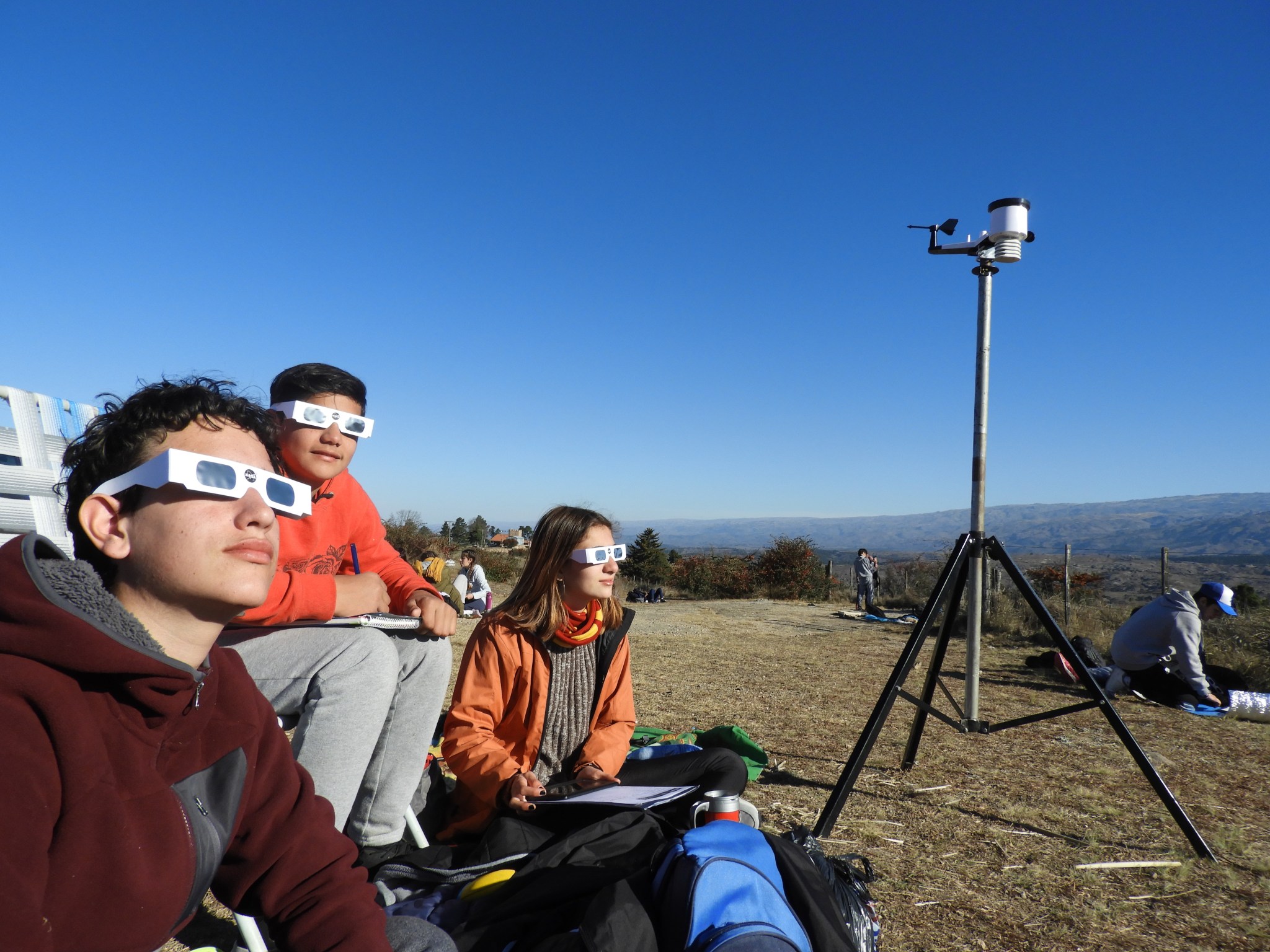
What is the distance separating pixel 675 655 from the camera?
30.9ft

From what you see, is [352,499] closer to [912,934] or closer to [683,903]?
[683,903]

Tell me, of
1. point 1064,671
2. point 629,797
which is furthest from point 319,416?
point 1064,671

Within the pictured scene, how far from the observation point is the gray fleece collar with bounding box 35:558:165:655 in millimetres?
1100

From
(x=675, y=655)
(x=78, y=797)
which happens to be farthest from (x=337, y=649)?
(x=675, y=655)

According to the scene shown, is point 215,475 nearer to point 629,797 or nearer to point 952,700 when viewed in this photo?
point 629,797

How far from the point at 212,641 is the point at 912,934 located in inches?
104

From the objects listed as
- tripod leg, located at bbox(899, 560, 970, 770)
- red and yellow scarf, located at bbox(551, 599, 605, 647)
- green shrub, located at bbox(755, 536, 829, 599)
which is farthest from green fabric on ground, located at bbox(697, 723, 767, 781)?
green shrub, located at bbox(755, 536, 829, 599)

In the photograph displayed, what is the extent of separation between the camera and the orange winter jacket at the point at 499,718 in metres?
2.79

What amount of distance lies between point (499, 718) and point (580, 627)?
483 millimetres

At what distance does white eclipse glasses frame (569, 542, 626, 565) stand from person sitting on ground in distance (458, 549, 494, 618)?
9.90m

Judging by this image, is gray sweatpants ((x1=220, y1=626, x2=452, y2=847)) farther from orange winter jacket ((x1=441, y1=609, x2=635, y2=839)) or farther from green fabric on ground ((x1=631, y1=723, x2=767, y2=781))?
green fabric on ground ((x1=631, y1=723, x2=767, y2=781))

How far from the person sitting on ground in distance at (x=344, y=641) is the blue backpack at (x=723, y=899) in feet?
3.20

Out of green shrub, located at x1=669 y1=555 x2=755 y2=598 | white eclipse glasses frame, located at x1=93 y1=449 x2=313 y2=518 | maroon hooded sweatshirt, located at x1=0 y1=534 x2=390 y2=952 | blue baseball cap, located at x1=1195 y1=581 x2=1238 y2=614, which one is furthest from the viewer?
green shrub, located at x1=669 y1=555 x2=755 y2=598

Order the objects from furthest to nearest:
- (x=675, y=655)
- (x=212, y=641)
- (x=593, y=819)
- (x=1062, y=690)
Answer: (x=675, y=655)
(x=1062, y=690)
(x=593, y=819)
(x=212, y=641)
